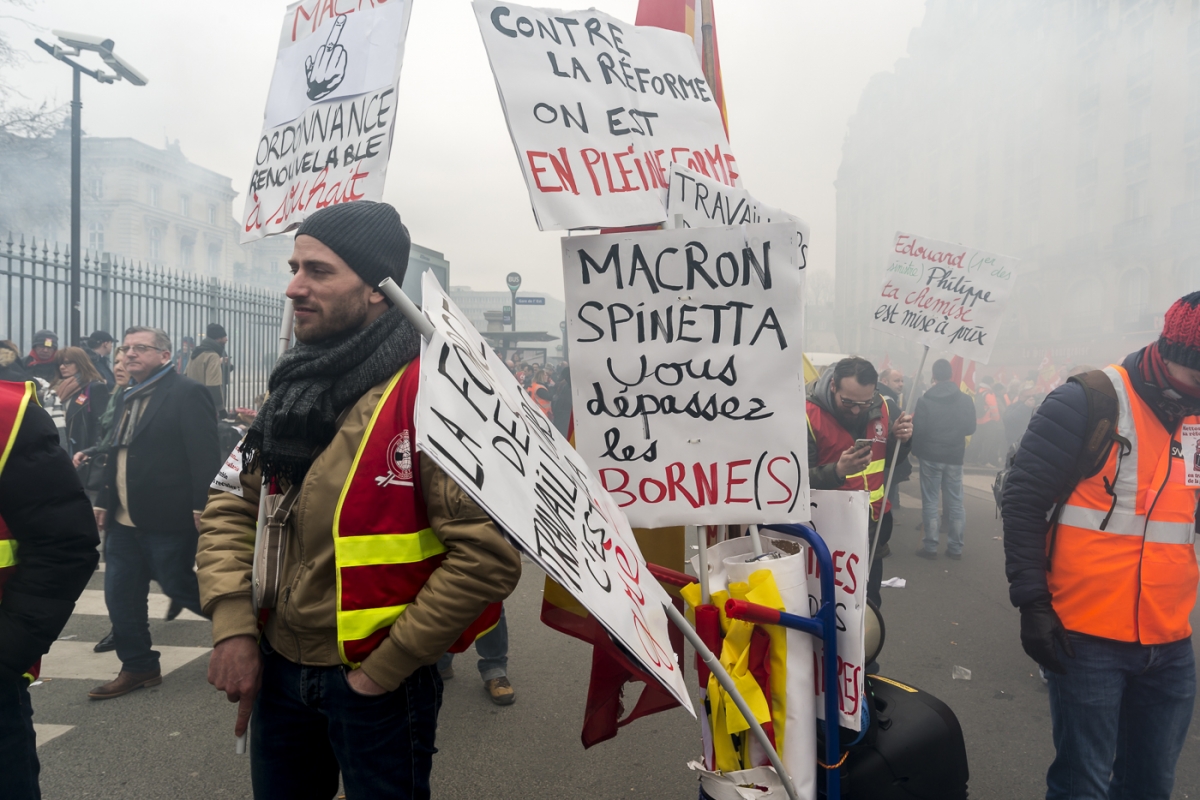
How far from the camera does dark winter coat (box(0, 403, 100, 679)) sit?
74.0 inches

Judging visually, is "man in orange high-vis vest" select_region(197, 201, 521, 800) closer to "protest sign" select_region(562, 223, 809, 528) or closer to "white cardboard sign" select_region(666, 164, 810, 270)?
"protest sign" select_region(562, 223, 809, 528)

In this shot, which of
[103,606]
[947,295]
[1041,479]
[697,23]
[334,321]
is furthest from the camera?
[103,606]

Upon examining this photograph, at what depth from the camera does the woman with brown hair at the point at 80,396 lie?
22.1ft

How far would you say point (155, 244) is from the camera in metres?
44.7

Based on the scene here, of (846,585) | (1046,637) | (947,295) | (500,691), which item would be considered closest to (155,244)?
(500,691)

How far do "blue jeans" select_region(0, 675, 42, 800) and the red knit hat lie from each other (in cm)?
327

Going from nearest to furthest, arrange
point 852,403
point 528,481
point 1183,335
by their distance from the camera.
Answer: point 528,481 < point 1183,335 < point 852,403

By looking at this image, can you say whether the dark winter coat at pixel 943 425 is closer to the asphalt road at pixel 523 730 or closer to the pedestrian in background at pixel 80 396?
the asphalt road at pixel 523 730

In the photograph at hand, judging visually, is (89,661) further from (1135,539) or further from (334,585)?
(1135,539)

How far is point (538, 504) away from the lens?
4.12ft

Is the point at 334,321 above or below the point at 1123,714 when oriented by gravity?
above

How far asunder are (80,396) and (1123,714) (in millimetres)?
7950

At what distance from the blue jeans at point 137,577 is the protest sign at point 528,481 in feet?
11.4

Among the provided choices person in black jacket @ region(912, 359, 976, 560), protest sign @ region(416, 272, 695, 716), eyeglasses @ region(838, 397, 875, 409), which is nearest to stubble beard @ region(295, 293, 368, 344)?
protest sign @ region(416, 272, 695, 716)
